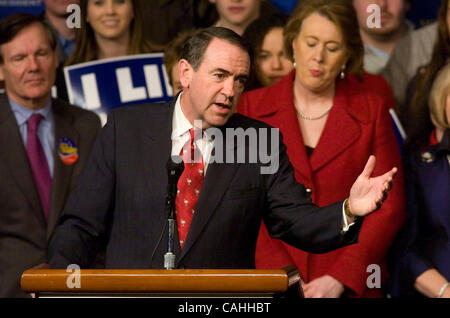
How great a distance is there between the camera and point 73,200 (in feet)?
10.3

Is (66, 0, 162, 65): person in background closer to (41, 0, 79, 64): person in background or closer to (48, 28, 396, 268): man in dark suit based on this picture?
(41, 0, 79, 64): person in background

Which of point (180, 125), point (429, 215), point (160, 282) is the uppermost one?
point (180, 125)

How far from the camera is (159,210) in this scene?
3.07 metres

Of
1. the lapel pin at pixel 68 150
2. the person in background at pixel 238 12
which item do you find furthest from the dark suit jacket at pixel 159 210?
the person in background at pixel 238 12

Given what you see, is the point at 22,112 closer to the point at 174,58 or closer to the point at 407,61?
the point at 174,58

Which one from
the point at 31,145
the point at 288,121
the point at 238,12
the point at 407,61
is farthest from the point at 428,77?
the point at 31,145

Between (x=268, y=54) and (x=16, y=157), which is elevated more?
(x=268, y=54)

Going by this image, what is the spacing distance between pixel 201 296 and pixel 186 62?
3.56 feet

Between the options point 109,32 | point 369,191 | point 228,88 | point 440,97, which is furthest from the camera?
point 109,32

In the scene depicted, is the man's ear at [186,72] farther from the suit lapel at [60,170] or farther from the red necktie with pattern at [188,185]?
the suit lapel at [60,170]

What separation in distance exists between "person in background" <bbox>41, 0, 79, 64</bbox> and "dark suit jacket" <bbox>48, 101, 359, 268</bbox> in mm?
1547

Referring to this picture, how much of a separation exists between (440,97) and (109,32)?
1.73 meters
